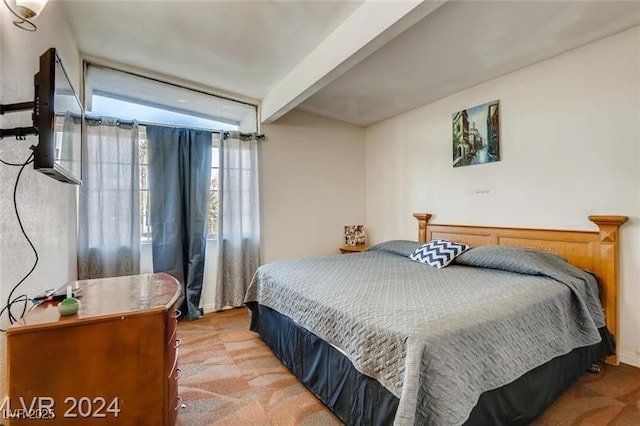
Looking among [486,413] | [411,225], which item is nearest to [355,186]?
[411,225]

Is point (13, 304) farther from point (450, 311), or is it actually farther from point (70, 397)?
point (450, 311)

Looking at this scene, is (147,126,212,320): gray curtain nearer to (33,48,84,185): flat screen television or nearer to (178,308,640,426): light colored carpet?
(178,308,640,426): light colored carpet

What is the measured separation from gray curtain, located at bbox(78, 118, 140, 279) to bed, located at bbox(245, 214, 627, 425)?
1.42 meters

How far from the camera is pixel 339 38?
234 cm

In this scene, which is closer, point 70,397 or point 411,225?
point 70,397

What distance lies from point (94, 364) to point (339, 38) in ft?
8.09

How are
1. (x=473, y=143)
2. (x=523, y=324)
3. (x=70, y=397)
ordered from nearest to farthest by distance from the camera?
(x=70, y=397) → (x=523, y=324) → (x=473, y=143)

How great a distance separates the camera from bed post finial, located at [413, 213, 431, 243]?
3689 mm

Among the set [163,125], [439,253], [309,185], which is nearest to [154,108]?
[163,125]

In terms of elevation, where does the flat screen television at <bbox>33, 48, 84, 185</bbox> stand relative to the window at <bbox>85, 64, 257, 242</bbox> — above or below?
below

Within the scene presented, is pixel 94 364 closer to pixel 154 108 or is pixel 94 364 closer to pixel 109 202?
pixel 109 202

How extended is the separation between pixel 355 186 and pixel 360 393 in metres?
3.36

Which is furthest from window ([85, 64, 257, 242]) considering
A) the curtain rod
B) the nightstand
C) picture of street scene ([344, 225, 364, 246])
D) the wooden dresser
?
the wooden dresser

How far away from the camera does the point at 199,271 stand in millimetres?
3406
